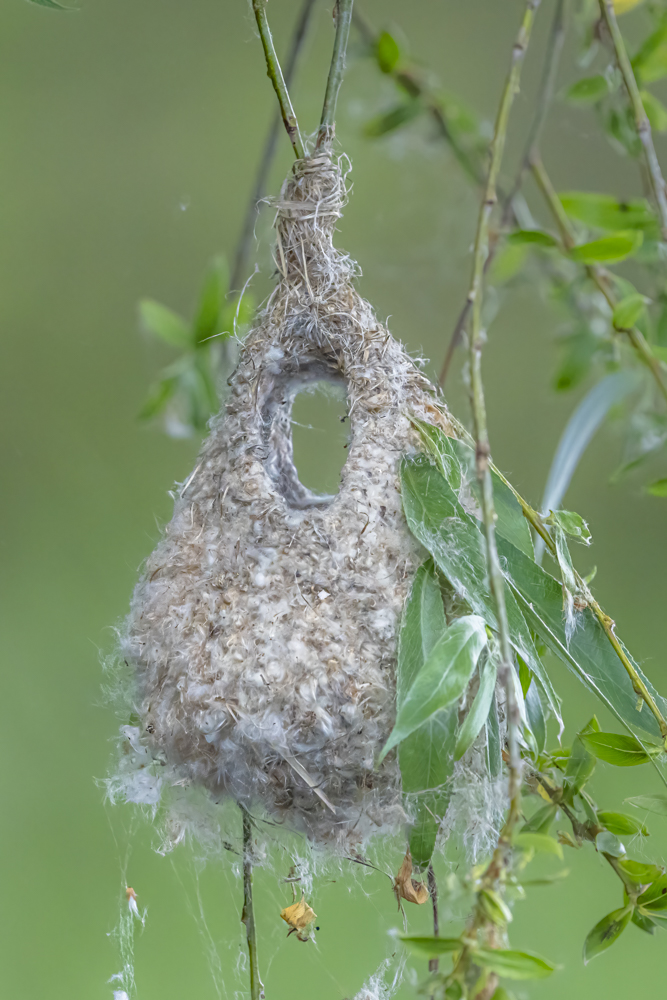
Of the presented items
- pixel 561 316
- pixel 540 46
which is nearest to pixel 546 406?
pixel 561 316

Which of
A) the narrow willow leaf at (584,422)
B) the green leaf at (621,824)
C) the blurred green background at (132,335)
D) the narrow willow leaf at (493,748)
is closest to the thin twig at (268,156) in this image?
the blurred green background at (132,335)

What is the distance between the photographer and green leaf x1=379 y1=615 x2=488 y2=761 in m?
0.46

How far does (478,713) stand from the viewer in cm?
50

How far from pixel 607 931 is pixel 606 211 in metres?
0.67

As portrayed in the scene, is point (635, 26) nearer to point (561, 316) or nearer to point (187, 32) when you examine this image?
point (561, 316)

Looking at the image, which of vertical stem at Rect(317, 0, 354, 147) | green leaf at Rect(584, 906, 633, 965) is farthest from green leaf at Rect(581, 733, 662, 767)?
Result: vertical stem at Rect(317, 0, 354, 147)

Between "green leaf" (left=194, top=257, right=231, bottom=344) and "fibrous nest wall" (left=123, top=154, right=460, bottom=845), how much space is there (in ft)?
0.64

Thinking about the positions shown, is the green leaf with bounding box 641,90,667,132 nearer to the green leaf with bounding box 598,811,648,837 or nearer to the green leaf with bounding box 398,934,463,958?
the green leaf with bounding box 598,811,648,837

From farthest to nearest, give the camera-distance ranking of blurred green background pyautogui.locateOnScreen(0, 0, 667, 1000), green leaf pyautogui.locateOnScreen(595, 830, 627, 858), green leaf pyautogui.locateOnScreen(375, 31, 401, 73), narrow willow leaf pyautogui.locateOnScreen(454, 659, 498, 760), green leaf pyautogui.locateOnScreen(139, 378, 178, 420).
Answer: blurred green background pyautogui.locateOnScreen(0, 0, 667, 1000) < green leaf pyautogui.locateOnScreen(139, 378, 178, 420) < green leaf pyautogui.locateOnScreen(375, 31, 401, 73) < green leaf pyautogui.locateOnScreen(595, 830, 627, 858) < narrow willow leaf pyautogui.locateOnScreen(454, 659, 498, 760)

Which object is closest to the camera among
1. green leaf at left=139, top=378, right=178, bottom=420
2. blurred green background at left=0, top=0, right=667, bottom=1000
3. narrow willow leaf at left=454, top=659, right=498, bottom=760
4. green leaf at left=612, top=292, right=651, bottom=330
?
narrow willow leaf at left=454, top=659, right=498, bottom=760

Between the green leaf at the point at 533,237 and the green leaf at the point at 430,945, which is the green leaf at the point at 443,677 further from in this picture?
the green leaf at the point at 533,237

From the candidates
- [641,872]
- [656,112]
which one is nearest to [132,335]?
[656,112]

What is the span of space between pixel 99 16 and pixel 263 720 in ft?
3.82

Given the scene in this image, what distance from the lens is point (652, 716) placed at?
0.61 m
